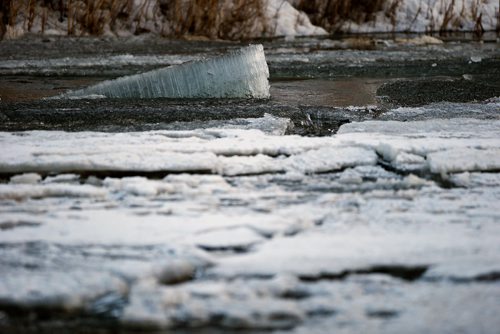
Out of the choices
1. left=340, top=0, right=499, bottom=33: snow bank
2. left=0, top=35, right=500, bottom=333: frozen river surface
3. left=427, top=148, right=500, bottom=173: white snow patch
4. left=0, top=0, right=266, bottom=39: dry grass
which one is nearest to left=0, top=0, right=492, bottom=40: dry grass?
left=0, top=0, right=266, bottom=39: dry grass

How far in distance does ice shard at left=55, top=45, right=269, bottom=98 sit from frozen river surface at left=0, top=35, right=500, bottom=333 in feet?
1.65

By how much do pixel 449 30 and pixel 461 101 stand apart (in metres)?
10.5

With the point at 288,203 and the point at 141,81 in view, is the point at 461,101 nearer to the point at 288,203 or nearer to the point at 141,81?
the point at 141,81

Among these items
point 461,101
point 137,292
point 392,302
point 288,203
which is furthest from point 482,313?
point 461,101

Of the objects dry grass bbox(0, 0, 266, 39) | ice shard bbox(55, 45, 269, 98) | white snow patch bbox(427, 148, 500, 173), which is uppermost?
white snow patch bbox(427, 148, 500, 173)

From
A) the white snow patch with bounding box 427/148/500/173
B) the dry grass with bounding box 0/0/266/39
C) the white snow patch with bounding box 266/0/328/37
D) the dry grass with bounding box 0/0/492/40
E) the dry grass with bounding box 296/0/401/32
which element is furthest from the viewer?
the dry grass with bounding box 296/0/401/32

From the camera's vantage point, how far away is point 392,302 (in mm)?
1587

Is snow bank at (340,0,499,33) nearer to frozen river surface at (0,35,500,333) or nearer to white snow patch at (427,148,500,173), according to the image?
frozen river surface at (0,35,500,333)

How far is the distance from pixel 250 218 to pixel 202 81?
2.84 meters

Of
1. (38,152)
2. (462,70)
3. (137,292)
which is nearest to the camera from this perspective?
(137,292)

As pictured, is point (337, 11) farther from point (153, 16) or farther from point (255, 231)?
point (255, 231)

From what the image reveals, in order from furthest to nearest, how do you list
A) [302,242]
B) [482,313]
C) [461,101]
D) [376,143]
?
[461,101] → [376,143] → [302,242] → [482,313]

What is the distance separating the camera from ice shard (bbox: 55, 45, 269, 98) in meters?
4.87

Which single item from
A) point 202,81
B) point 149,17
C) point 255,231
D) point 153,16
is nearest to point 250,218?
point 255,231
